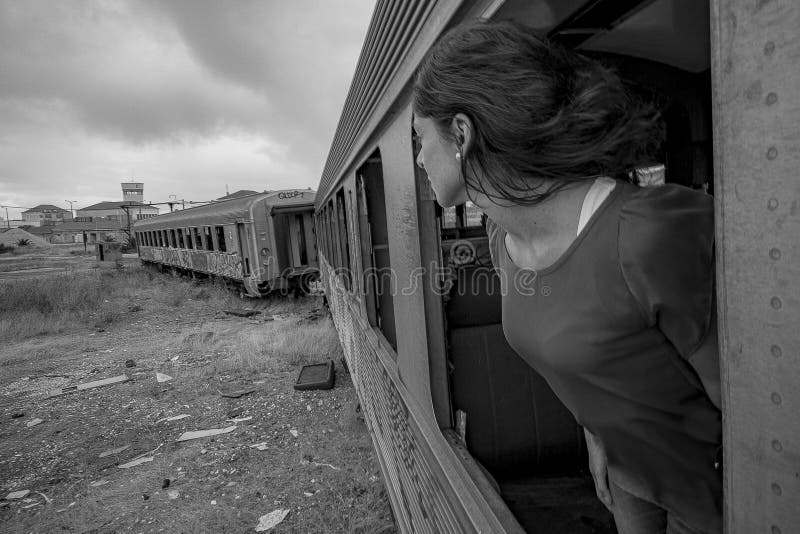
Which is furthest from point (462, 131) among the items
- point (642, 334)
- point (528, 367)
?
point (528, 367)

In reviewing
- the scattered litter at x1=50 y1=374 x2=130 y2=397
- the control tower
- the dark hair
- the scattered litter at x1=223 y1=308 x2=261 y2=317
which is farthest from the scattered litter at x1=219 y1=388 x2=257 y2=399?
the control tower

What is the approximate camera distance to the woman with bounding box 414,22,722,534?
0.74 m

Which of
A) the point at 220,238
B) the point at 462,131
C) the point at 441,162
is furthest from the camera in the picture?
the point at 220,238

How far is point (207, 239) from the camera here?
15.4 meters

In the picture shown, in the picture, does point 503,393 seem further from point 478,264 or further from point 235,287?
point 235,287

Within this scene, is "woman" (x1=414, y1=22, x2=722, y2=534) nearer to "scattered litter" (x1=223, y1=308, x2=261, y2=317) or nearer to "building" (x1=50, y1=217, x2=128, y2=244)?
"scattered litter" (x1=223, y1=308, x2=261, y2=317)

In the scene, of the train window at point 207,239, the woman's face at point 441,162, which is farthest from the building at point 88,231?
the woman's face at point 441,162

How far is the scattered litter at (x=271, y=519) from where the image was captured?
370cm

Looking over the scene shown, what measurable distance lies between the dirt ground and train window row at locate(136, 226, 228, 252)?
4.59 metres

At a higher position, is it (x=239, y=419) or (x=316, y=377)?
(x=316, y=377)

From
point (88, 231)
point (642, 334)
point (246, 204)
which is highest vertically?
point (88, 231)

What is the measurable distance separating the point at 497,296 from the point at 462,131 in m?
1.08

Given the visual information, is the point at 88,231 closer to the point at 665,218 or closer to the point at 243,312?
the point at 243,312

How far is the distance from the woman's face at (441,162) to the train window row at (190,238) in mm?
13699
